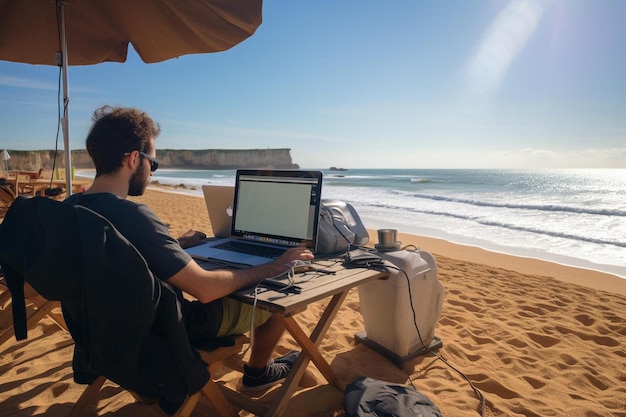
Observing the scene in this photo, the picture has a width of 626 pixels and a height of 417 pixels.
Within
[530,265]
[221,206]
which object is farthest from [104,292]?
[530,265]

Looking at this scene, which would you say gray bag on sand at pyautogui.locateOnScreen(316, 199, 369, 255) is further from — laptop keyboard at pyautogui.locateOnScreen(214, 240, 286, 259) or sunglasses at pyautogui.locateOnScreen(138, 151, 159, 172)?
sunglasses at pyautogui.locateOnScreen(138, 151, 159, 172)

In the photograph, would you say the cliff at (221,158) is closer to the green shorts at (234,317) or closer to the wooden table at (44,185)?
the wooden table at (44,185)

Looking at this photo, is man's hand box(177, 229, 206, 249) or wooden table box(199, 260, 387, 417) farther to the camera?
man's hand box(177, 229, 206, 249)

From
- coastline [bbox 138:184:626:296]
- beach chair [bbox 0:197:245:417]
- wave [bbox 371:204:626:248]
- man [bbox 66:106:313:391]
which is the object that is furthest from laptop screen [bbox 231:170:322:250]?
wave [bbox 371:204:626:248]

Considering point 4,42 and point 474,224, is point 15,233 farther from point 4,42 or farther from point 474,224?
point 474,224

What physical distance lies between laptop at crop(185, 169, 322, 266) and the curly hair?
2.08 feet

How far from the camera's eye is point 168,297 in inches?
51.0

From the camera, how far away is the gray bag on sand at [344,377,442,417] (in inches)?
73.0

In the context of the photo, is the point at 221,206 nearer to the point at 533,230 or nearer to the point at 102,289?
the point at 102,289

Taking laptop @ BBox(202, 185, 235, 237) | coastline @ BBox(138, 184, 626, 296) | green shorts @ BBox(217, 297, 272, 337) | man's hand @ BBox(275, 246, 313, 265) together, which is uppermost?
laptop @ BBox(202, 185, 235, 237)

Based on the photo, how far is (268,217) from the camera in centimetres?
219

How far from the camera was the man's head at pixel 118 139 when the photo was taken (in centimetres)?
157

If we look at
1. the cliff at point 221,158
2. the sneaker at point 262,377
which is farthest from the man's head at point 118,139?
the cliff at point 221,158

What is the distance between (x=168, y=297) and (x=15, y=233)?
52 cm
